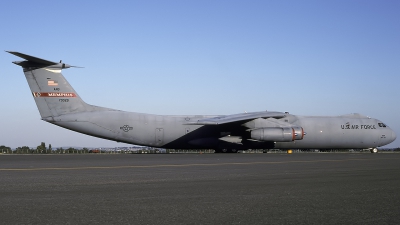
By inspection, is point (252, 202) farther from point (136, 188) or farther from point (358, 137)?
point (358, 137)

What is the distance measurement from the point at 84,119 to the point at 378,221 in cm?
3061

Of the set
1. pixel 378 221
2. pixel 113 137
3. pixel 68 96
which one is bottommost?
pixel 378 221

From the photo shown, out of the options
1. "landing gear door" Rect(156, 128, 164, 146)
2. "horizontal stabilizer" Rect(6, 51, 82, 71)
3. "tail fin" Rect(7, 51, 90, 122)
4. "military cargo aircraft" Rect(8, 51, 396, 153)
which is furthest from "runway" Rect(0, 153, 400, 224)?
"landing gear door" Rect(156, 128, 164, 146)

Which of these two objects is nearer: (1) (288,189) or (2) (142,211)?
(2) (142,211)

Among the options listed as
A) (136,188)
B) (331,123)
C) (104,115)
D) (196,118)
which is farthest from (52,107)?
(136,188)

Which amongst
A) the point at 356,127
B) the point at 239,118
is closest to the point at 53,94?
the point at 239,118

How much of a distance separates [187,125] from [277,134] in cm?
650

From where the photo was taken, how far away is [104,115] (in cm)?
→ 3456

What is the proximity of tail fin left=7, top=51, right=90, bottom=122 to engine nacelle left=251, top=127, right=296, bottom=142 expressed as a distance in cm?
1268

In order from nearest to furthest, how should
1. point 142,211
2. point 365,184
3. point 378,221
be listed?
point 378,221
point 142,211
point 365,184

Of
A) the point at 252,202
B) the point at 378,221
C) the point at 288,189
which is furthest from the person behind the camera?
the point at 288,189

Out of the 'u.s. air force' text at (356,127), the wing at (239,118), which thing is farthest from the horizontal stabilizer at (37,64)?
the 'u.s. air force' text at (356,127)

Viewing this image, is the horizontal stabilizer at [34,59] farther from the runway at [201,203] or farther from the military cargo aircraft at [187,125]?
the runway at [201,203]

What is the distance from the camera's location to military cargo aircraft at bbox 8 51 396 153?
33344 millimetres
